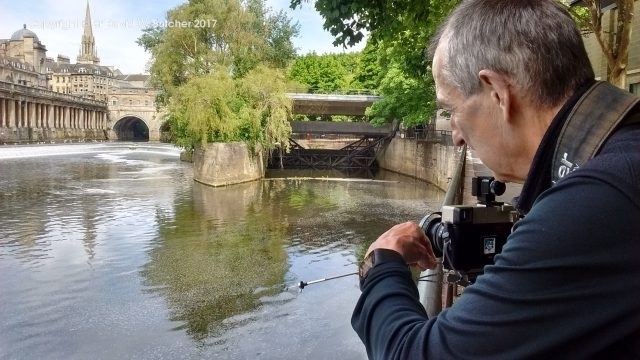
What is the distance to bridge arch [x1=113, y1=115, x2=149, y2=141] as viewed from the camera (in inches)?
4744

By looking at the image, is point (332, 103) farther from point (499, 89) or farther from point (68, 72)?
point (68, 72)

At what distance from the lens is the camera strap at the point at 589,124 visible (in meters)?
0.99

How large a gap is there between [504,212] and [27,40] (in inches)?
5475

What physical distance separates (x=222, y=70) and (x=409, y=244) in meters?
30.9

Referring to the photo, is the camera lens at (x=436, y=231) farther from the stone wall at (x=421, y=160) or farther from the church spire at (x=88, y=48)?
the church spire at (x=88, y=48)

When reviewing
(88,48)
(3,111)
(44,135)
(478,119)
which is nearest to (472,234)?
(478,119)

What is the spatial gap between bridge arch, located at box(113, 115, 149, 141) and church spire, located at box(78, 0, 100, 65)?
22300mm

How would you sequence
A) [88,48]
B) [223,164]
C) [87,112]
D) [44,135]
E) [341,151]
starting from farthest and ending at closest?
[88,48]
[87,112]
[44,135]
[341,151]
[223,164]

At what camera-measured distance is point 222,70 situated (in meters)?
31.2

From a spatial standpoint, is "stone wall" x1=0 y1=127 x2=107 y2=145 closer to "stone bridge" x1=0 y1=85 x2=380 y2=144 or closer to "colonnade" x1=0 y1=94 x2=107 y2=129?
"stone bridge" x1=0 y1=85 x2=380 y2=144

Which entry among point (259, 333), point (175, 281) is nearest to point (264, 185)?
point (175, 281)

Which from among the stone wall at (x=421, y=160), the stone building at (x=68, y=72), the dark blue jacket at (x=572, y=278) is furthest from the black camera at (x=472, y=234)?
the stone building at (x=68, y=72)

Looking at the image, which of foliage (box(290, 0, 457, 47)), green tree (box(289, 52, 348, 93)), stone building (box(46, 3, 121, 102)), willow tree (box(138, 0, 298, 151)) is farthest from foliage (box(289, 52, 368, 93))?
stone building (box(46, 3, 121, 102))

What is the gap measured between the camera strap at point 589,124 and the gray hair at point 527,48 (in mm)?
84
